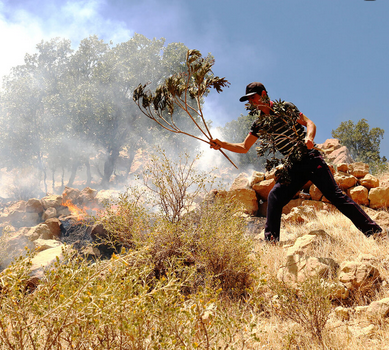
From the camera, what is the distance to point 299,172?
11.9 feet

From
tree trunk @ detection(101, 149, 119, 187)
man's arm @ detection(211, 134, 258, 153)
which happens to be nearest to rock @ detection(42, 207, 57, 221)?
man's arm @ detection(211, 134, 258, 153)

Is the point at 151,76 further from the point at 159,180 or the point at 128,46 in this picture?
the point at 159,180

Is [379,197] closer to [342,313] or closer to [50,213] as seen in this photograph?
[342,313]

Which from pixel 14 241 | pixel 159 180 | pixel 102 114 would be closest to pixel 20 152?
pixel 102 114

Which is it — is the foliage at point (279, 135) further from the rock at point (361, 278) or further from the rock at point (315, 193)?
the rock at point (315, 193)

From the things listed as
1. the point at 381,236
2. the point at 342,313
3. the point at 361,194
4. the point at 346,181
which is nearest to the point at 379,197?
the point at 361,194

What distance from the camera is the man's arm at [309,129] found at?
314cm

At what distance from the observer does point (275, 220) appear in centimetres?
388

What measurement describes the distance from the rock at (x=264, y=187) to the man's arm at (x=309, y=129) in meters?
3.57

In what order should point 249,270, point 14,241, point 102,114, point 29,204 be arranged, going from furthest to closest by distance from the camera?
point 102,114
point 29,204
point 14,241
point 249,270

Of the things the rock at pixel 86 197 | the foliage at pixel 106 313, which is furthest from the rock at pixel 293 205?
the rock at pixel 86 197

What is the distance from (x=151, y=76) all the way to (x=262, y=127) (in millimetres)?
18894

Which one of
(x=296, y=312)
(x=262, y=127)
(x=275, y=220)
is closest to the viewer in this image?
(x=296, y=312)

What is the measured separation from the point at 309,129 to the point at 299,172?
586mm
